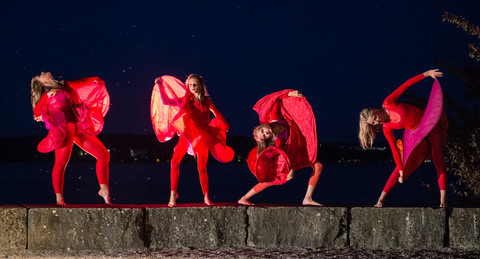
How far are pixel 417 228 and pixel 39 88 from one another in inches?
194

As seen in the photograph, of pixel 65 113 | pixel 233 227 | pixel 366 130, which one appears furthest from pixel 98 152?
pixel 366 130

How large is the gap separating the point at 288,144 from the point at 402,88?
1.53 m

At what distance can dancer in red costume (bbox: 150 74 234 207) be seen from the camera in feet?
22.2

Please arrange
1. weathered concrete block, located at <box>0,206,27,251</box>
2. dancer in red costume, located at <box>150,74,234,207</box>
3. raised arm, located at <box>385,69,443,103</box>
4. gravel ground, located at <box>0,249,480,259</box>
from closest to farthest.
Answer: gravel ground, located at <box>0,249,480,259</box> < weathered concrete block, located at <box>0,206,27,251</box> < raised arm, located at <box>385,69,443,103</box> < dancer in red costume, located at <box>150,74,234,207</box>

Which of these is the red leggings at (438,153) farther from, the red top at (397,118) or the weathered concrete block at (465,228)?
the weathered concrete block at (465,228)

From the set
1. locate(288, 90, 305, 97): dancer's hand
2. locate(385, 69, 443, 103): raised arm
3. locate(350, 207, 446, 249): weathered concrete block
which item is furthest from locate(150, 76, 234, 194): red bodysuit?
locate(385, 69, 443, 103): raised arm

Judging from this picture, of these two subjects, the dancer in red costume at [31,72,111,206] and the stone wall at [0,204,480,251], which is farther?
the dancer in red costume at [31,72,111,206]

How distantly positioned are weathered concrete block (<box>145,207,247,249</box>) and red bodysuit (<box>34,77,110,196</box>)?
87 centimetres

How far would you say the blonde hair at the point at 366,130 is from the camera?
665 centimetres

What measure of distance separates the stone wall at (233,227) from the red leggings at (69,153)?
0.40 meters

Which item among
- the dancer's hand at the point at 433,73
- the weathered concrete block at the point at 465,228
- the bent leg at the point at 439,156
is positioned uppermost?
the dancer's hand at the point at 433,73

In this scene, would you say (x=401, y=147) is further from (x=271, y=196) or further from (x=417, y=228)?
(x=271, y=196)

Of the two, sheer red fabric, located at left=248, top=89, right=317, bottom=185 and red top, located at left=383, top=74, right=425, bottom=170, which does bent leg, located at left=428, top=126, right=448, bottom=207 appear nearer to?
red top, located at left=383, top=74, right=425, bottom=170

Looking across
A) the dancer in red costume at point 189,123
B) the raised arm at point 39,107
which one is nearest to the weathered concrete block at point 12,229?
the raised arm at point 39,107
